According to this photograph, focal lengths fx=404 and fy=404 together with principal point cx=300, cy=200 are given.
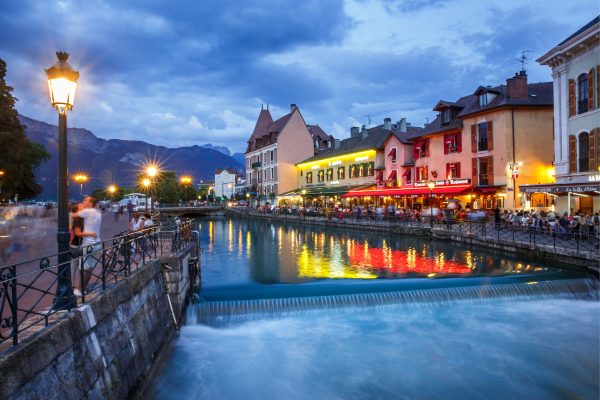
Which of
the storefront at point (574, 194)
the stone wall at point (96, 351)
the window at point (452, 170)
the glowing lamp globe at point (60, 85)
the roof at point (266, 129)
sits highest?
the roof at point (266, 129)

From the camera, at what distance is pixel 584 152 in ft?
71.3

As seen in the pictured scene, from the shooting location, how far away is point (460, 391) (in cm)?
822

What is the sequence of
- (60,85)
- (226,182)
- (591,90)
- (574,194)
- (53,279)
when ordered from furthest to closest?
(226,182), (574,194), (591,90), (53,279), (60,85)

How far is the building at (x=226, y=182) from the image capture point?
438 feet

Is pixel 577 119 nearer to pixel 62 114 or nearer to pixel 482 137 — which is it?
pixel 482 137

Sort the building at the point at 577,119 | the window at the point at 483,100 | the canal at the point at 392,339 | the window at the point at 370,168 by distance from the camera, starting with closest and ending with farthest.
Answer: the canal at the point at 392,339 → the building at the point at 577,119 → the window at the point at 483,100 → the window at the point at 370,168

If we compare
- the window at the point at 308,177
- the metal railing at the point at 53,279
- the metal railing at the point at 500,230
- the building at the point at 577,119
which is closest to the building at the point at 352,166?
the window at the point at 308,177

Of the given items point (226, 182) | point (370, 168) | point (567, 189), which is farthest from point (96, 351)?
point (226, 182)

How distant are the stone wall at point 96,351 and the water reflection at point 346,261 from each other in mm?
7871

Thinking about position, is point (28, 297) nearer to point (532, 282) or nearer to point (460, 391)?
point (460, 391)

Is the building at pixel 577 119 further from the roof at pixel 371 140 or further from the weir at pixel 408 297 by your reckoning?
the roof at pixel 371 140

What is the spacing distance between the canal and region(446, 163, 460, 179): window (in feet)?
62.3

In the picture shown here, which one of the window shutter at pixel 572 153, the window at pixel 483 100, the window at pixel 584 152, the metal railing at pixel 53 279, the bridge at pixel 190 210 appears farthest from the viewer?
the bridge at pixel 190 210

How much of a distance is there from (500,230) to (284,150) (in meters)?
45.3
